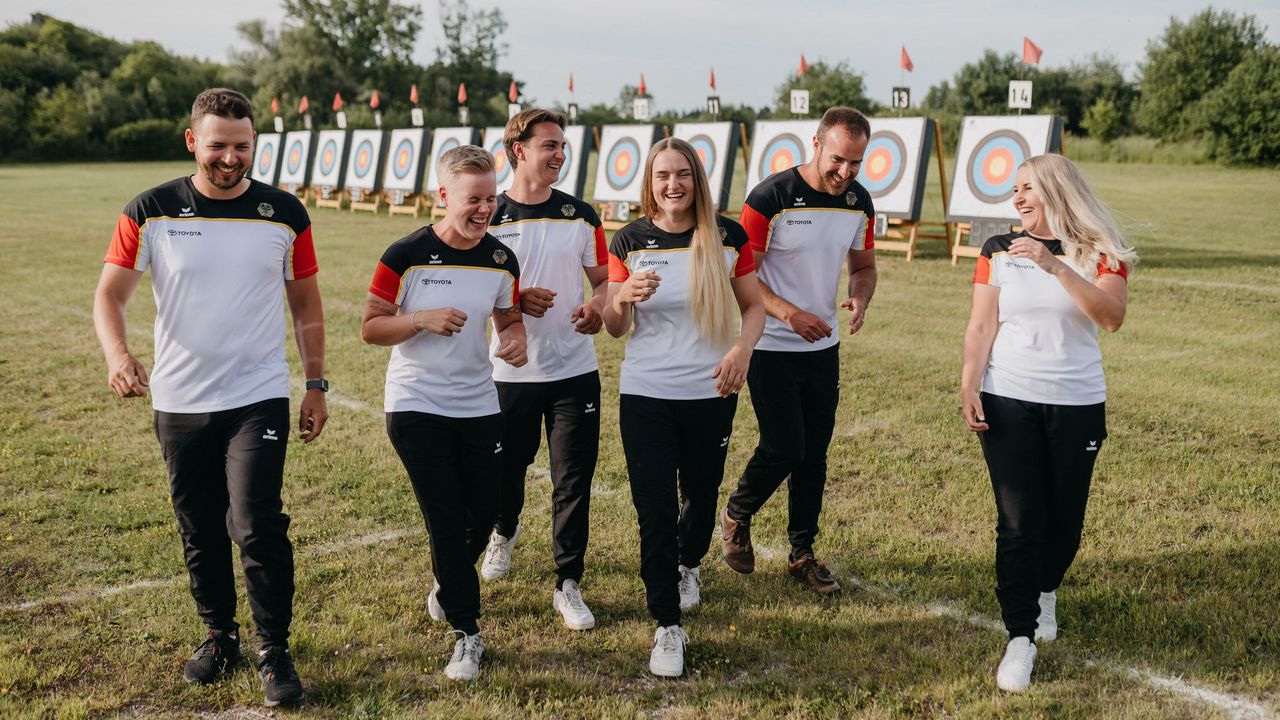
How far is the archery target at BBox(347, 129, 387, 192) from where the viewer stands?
22562 mm

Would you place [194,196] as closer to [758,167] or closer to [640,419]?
[640,419]

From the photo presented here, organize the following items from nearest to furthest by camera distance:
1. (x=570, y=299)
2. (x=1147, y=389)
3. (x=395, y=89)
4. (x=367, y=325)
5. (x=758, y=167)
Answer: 1. (x=367, y=325)
2. (x=570, y=299)
3. (x=1147, y=389)
4. (x=758, y=167)
5. (x=395, y=89)

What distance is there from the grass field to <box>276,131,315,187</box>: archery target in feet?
61.9

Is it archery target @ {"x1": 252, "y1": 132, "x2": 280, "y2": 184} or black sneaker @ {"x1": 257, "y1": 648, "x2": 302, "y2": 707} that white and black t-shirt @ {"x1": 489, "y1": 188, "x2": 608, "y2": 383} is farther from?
archery target @ {"x1": 252, "y1": 132, "x2": 280, "y2": 184}

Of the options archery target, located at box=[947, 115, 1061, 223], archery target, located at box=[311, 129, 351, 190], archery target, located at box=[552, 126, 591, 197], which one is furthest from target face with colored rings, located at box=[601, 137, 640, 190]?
archery target, located at box=[311, 129, 351, 190]

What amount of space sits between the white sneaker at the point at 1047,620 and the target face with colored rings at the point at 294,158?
25259 mm

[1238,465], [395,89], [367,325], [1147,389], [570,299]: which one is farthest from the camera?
[395,89]

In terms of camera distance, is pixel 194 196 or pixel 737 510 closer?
pixel 194 196

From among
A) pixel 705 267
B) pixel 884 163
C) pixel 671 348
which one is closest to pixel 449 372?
pixel 671 348

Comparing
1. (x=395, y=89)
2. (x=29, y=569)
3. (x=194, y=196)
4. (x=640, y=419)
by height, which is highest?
(x=395, y=89)

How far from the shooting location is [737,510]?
4.17m

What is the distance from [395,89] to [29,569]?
64955 millimetres

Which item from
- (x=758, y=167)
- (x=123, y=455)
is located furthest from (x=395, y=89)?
(x=123, y=455)

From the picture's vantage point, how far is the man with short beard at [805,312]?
393 centimetres
